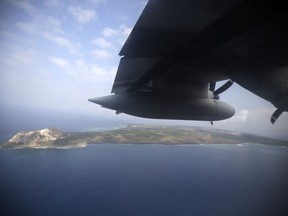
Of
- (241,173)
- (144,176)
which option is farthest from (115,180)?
(241,173)

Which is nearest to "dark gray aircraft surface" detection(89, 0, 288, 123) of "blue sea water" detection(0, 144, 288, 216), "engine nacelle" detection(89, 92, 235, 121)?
"engine nacelle" detection(89, 92, 235, 121)

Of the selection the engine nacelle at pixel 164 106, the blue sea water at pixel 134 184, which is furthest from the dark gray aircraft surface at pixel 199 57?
the blue sea water at pixel 134 184

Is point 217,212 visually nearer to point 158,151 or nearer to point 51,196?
point 51,196

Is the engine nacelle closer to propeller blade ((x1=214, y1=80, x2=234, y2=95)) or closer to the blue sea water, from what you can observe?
propeller blade ((x1=214, y1=80, x2=234, y2=95))

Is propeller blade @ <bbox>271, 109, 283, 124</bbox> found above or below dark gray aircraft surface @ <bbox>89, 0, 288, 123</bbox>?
below

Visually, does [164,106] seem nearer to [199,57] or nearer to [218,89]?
[199,57]

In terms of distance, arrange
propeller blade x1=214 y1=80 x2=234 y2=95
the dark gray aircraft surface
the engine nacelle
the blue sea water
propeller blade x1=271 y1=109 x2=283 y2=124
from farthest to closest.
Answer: the blue sea water → propeller blade x1=214 y1=80 x2=234 y2=95 → propeller blade x1=271 y1=109 x2=283 y2=124 → the engine nacelle → the dark gray aircraft surface
